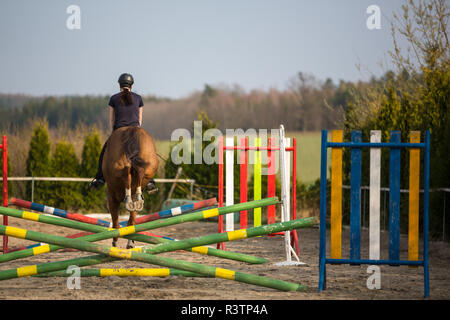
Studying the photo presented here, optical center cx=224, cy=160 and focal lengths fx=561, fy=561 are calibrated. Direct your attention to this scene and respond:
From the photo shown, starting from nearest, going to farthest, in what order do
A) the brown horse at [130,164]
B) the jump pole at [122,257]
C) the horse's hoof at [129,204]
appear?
the jump pole at [122,257]
the horse's hoof at [129,204]
the brown horse at [130,164]

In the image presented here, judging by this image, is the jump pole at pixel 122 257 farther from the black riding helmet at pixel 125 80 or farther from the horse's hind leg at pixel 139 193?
the black riding helmet at pixel 125 80

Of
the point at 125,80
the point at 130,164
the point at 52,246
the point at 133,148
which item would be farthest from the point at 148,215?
the point at 125,80

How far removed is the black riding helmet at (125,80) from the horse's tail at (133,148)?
667 millimetres

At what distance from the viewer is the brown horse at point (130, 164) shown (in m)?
5.98

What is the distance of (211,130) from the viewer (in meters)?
16.2

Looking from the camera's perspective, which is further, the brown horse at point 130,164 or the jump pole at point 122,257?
the brown horse at point 130,164

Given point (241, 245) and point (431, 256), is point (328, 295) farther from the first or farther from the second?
point (241, 245)

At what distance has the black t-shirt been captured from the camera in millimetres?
6715

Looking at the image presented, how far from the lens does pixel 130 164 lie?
19.9 feet

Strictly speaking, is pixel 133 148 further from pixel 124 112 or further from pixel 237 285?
pixel 237 285

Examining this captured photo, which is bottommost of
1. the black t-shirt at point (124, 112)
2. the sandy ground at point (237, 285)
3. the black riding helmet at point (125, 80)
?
the sandy ground at point (237, 285)

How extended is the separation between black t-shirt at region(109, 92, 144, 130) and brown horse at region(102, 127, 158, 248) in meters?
0.28

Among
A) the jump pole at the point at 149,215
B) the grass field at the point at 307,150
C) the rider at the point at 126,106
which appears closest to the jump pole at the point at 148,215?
the jump pole at the point at 149,215

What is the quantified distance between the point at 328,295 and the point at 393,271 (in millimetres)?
2029
